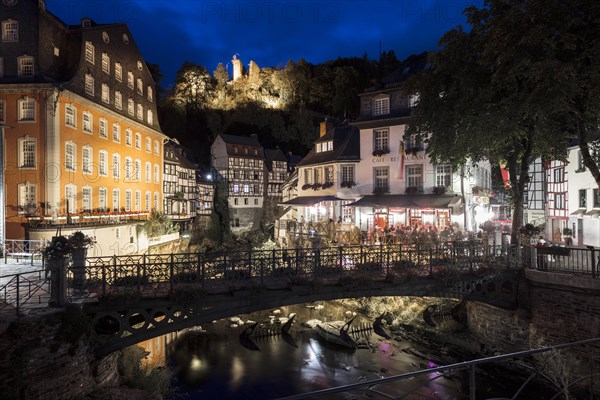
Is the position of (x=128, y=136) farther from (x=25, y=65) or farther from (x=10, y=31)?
(x=10, y=31)

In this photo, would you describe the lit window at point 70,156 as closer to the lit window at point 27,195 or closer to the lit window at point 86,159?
the lit window at point 86,159

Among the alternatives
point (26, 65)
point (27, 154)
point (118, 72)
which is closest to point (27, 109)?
point (27, 154)

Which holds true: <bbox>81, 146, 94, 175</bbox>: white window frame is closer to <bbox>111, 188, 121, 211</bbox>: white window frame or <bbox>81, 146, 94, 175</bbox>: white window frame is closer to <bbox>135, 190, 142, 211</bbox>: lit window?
<bbox>111, 188, 121, 211</bbox>: white window frame

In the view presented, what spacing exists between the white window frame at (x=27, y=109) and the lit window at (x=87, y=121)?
3.24 m

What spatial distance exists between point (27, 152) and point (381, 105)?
25764 millimetres

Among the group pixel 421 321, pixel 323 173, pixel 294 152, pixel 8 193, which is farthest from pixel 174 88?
pixel 421 321

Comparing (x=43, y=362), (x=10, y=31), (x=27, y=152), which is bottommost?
(x=43, y=362)

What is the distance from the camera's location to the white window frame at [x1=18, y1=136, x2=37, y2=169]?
2450cm

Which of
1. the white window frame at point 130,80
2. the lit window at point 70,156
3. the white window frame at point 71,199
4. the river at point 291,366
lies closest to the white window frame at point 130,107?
the white window frame at point 130,80

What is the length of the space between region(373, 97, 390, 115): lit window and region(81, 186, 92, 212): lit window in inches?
908

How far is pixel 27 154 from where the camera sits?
2470 centimetres

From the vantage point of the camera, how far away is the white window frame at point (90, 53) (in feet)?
92.1

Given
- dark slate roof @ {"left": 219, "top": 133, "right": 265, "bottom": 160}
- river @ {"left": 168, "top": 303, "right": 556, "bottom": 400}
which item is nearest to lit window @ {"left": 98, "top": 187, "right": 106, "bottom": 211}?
river @ {"left": 168, "top": 303, "right": 556, "bottom": 400}

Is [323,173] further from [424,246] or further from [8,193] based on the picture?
[8,193]
